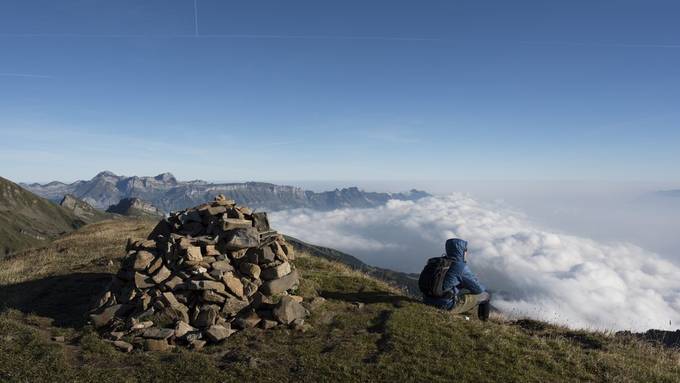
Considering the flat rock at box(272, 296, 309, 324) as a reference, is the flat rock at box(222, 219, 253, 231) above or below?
above

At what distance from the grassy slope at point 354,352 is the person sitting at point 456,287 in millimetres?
736

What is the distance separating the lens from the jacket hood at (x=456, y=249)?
17519mm

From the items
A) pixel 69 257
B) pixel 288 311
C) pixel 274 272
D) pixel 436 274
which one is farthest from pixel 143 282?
pixel 69 257

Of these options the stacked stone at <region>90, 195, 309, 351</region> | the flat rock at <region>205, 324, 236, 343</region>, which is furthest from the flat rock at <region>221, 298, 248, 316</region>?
the flat rock at <region>205, 324, 236, 343</region>

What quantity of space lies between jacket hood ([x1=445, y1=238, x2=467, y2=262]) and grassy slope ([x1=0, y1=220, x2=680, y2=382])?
8.36ft

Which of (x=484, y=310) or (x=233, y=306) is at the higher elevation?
(x=233, y=306)

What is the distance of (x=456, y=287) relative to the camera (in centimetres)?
1770

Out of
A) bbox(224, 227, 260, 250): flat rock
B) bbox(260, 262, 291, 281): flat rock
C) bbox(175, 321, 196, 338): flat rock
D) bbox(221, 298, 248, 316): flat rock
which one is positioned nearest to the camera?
bbox(175, 321, 196, 338): flat rock

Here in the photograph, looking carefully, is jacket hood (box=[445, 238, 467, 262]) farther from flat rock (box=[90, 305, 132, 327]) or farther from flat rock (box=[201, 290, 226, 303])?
flat rock (box=[90, 305, 132, 327])

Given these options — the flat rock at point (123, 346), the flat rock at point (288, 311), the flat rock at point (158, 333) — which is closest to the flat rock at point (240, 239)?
the flat rock at point (288, 311)

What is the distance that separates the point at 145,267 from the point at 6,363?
6694 mm

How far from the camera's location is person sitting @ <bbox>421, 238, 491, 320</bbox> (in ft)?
56.9

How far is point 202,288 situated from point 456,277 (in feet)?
35.6

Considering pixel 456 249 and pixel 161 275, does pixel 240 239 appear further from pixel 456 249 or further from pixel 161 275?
pixel 456 249
